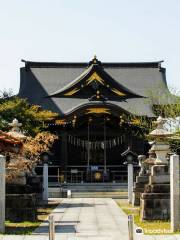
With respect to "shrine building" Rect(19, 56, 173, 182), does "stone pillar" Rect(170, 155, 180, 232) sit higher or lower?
lower

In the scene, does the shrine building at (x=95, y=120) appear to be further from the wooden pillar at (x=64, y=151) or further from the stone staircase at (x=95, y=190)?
the stone staircase at (x=95, y=190)

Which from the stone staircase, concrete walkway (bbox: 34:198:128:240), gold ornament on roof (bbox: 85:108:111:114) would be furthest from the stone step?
concrete walkway (bbox: 34:198:128:240)

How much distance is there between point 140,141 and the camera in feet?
146

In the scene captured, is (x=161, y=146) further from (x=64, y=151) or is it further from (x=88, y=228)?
(x=64, y=151)

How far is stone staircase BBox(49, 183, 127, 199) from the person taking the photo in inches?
1369

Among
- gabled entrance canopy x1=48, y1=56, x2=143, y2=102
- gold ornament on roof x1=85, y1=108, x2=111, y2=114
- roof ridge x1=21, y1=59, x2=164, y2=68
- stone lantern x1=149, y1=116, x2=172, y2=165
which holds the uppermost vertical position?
roof ridge x1=21, y1=59, x2=164, y2=68

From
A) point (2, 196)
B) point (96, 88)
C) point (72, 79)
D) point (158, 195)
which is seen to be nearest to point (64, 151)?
point (96, 88)

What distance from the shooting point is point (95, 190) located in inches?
1459

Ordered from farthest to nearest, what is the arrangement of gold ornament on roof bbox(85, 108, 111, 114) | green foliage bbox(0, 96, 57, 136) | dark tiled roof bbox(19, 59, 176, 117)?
dark tiled roof bbox(19, 59, 176, 117) → gold ornament on roof bbox(85, 108, 111, 114) → green foliage bbox(0, 96, 57, 136)

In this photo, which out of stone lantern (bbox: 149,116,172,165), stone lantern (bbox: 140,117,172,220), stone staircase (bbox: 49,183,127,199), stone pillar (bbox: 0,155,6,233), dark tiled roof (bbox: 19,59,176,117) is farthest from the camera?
dark tiled roof (bbox: 19,59,176,117)

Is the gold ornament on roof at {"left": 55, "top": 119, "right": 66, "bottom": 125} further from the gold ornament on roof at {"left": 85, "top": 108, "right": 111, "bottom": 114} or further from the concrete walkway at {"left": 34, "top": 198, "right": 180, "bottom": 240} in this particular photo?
the concrete walkway at {"left": 34, "top": 198, "right": 180, "bottom": 240}

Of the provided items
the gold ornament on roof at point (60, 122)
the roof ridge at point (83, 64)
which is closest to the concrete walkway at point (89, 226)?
the gold ornament on roof at point (60, 122)

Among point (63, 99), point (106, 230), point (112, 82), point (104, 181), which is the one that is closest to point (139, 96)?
point (112, 82)

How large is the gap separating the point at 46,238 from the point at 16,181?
19.7 feet
